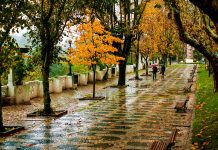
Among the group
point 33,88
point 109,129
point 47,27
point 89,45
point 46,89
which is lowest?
point 109,129

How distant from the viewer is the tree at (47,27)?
51.4 feet

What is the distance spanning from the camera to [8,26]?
39.9ft

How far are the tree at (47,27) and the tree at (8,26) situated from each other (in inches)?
102

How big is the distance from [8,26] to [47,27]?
365 cm

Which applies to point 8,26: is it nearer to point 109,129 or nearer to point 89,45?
point 109,129

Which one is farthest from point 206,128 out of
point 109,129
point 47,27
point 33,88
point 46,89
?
point 33,88

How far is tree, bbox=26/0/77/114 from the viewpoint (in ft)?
51.4

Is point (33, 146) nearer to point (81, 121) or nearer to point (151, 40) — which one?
point (81, 121)

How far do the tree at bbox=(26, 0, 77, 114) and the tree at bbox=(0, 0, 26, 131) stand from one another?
2.60 metres

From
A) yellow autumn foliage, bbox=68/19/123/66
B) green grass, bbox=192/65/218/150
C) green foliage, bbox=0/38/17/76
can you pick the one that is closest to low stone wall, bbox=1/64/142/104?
yellow autumn foliage, bbox=68/19/123/66

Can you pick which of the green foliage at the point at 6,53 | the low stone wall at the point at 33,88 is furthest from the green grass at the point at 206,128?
the low stone wall at the point at 33,88

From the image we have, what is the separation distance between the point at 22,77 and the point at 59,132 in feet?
28.7

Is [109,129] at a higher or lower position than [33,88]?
lower

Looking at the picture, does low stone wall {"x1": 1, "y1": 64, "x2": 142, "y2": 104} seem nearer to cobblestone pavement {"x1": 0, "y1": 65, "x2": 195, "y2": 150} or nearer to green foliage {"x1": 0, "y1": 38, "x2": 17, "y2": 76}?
cobblestone pavement {"x1": 0, "y1": 65, "x2": 195, "y2": 150}
